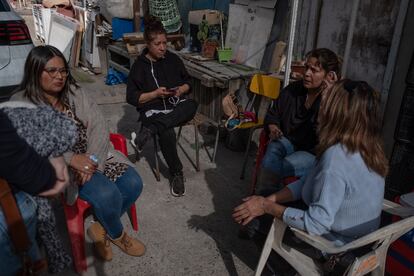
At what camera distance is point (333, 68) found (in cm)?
297

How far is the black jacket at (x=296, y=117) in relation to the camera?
3135mm

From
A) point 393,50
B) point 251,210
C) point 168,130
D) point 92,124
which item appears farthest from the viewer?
point 168,130

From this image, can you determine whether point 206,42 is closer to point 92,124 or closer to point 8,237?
point 92,124

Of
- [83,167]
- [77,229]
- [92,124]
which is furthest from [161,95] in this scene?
[77,229]

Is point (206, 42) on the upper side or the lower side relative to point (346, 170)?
upper

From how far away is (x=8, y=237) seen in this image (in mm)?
1590

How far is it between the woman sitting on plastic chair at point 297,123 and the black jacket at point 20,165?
6.03 feet

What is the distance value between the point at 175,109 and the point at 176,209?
40.7 inches

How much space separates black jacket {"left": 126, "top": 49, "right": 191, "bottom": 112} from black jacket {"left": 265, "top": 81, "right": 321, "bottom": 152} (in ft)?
3.99

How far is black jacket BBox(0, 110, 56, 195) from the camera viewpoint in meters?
1.36

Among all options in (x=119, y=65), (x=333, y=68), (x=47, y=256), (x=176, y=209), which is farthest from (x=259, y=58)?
(x=47, y=256)

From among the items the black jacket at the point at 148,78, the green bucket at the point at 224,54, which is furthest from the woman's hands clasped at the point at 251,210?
the green bucket at the point at 224,54

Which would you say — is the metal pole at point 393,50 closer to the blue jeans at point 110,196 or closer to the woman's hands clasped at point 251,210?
the woman's hands clasped at point 251,210

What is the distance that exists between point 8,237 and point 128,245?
Answer: 1.35 metres
